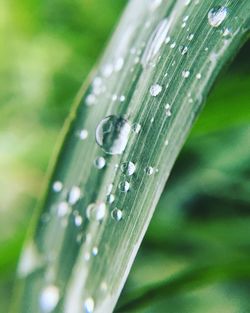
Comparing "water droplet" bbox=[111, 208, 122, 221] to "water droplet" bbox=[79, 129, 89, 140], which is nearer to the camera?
"water droplet" bbox=[111, 208, 122, 221]

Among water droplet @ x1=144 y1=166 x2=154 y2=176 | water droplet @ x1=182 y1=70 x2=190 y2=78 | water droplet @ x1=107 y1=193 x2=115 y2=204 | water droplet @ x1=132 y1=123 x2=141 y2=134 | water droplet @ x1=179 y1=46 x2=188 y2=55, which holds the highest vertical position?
water droplet @ x1=179 y1=46 x2=188 y2=55

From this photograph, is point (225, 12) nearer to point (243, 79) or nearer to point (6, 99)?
point (243, 79)

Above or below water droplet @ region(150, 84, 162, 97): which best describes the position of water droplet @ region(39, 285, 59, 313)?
below

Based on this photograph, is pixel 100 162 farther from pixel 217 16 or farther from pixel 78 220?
pixel 217 16

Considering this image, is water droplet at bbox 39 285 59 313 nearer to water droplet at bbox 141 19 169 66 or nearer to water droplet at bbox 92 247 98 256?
water droplet at bbox 92 247 98 256

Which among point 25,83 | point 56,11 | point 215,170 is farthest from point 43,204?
point 56,11

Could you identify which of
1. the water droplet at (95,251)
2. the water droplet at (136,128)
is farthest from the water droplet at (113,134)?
the water droplet at (95,251)

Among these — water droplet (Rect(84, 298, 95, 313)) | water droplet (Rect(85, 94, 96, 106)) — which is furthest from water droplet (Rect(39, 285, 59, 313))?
water droplet (Rect(85, 94, 96, 106))
